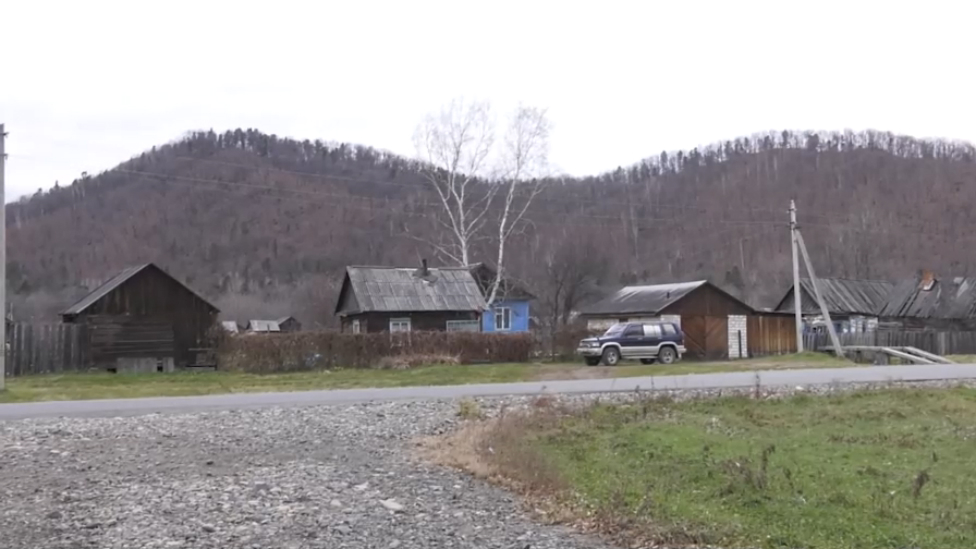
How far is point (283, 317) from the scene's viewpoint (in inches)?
3885

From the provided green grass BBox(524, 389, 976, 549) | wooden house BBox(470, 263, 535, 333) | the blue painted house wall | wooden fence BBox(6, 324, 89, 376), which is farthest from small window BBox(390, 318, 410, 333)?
green grass BBox(524, 389, 976, 549)

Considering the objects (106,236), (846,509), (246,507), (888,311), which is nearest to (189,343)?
(246,507)

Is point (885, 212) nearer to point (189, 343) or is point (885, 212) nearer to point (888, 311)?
point (888, 311)

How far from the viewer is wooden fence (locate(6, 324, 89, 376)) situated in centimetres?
3563

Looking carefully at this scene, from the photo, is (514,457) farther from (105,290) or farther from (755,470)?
(105,290)

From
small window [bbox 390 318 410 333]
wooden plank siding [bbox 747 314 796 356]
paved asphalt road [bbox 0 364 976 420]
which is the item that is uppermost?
small window [bbox 390 318 410 333]

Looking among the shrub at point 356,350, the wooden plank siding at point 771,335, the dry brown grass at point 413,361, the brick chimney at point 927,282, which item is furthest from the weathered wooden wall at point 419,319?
the brick chimney at point 927,282

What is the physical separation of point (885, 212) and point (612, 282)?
1017 inches

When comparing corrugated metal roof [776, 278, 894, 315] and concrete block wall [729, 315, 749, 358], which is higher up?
corrugated metal roof [776, 278, 894, 315]

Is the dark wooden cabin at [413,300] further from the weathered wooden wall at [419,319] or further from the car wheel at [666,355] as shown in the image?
the car wheel at [666,355]

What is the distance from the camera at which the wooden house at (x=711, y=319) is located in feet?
162

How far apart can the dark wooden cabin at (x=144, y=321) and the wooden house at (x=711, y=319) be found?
19705mm

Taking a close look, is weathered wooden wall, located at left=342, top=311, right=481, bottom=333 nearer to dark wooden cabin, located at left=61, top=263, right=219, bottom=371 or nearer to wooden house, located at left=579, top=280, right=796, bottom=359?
dark wooden cabin, located at left=61, top=263, right=219, bottom=371

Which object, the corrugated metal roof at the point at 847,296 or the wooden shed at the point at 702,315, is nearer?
the wooden shed at the point at 702,315
